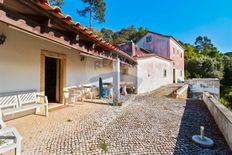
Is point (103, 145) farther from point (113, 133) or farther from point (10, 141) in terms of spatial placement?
point (10, 141)

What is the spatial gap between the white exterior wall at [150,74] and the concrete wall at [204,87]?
340cm

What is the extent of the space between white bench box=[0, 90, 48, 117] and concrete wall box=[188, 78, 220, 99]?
1567 cm

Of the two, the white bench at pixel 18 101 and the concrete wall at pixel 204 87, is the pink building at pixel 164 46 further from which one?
the white bench at pixel 18 101

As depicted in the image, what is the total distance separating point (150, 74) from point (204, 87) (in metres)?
6.08

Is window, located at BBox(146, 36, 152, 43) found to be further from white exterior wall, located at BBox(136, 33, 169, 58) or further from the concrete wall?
the concrete wall

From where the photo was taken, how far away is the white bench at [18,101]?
190 inches

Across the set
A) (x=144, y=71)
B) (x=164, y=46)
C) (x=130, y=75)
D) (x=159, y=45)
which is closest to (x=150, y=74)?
(x=144, y=71)

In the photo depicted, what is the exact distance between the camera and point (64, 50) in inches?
304

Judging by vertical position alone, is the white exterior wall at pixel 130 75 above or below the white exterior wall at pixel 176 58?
below

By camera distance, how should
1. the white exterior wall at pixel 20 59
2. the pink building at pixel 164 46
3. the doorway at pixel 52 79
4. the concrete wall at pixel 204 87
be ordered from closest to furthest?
the white exterior wall at pixel 20 59 → the doorway at pixel 52 79 → the concrete wall at pixel 204 87 → the pink building at pixel 164 46

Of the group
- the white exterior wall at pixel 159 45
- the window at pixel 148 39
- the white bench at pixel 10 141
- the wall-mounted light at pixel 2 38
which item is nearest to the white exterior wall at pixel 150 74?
the white exterior wall at pixel 159 45

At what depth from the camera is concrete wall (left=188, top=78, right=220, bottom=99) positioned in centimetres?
1647

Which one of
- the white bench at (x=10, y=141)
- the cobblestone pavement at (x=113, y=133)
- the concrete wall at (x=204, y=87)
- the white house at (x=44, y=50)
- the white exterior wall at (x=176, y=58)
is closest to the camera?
the white bench at (x=10, y=141)

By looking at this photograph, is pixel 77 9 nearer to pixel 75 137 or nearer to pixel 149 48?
pixel 149 48
